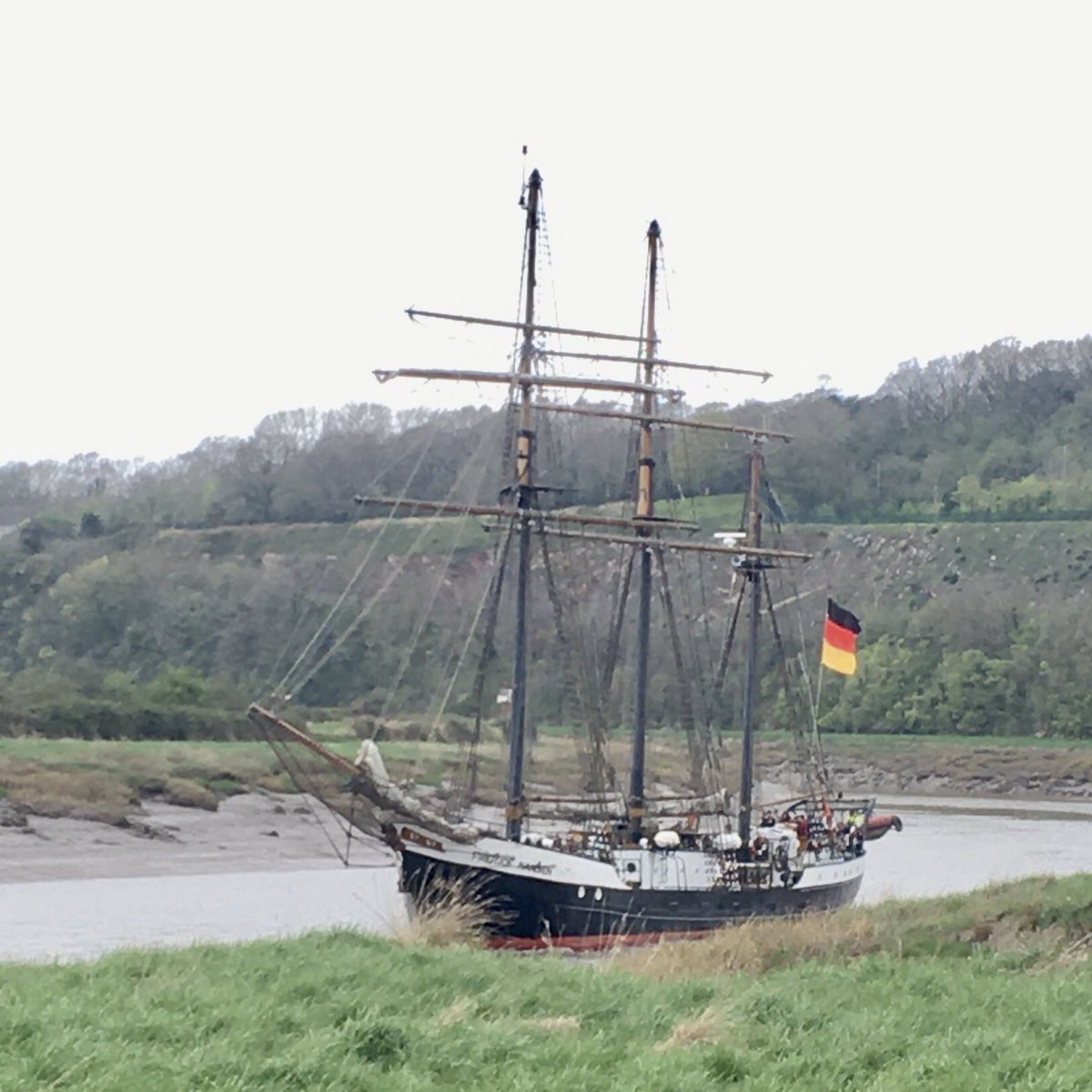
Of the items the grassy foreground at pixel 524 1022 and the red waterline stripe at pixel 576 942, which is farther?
the red waterline stripe at pixel 576 942

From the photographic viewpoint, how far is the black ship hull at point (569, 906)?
32438 mm

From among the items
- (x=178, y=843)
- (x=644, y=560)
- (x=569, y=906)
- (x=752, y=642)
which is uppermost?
(x=644, y=560)

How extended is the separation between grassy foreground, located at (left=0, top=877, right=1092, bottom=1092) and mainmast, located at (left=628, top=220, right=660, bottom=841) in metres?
19.0

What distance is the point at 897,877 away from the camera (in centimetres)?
4559

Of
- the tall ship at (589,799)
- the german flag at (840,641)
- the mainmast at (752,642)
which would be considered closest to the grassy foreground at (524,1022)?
the tall ship at (589,799)

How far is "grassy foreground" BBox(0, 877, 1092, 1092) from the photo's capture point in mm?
11492

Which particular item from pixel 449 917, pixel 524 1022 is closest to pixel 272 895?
pixel 449 917

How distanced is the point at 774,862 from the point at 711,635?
6999cm

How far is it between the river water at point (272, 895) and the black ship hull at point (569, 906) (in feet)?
4.02

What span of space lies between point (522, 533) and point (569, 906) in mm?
7746

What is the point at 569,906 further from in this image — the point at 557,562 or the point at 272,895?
the point at 557,562

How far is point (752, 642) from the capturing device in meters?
42.5

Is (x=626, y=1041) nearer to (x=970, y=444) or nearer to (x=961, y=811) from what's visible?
(x=961, y=811)

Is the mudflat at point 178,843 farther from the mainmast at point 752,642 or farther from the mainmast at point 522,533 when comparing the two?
the mainmast at point 752,642
